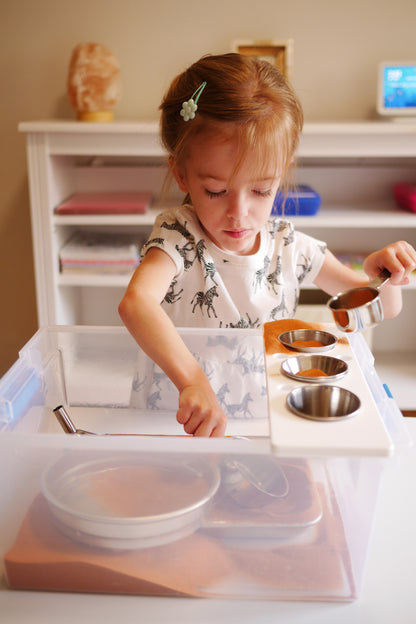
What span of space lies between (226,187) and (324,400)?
0.39 meters

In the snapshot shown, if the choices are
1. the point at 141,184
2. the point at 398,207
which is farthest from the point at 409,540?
the point at 141,184

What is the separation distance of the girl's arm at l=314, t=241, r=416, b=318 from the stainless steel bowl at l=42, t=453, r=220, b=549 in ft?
1.46

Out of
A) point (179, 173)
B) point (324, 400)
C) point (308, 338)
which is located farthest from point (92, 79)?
point (324, 400)

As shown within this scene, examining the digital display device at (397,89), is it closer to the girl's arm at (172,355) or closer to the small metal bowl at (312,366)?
the girl's arm at (172,355)

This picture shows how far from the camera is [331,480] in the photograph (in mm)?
444

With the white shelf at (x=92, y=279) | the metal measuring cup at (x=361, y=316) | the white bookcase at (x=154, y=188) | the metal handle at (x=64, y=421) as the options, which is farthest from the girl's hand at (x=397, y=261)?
the white shelf at (x=92, y=279)

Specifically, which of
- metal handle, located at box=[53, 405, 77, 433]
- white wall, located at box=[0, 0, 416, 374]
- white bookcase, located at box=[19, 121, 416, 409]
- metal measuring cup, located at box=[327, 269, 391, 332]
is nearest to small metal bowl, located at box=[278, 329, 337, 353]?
metal measuring cup, located at box=[327, 269, 391, 332]

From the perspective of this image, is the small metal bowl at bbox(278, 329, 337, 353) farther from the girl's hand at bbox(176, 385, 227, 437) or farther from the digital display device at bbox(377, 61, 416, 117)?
the digital display device at bbox(377, 61, 416, 117)

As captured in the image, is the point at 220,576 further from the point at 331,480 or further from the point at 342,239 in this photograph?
the point at 342,239

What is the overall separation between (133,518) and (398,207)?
1784 mm

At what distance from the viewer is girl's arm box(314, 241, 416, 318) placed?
2.56 ft

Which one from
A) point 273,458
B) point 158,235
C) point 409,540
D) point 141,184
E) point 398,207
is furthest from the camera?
point 141,184

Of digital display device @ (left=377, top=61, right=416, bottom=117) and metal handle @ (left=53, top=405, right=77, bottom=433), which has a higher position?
digital display device @ (left=377, top=61, right=416, bottom=117)

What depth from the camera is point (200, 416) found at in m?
0.58
